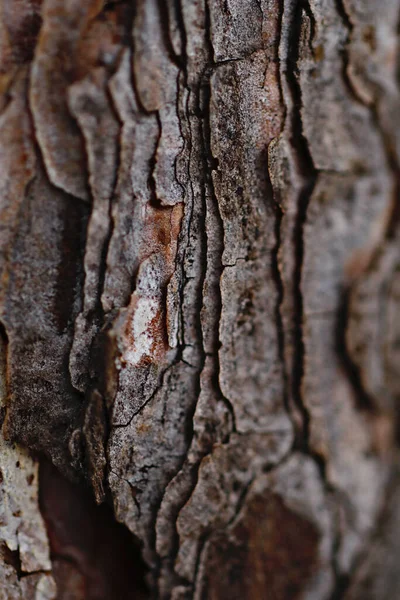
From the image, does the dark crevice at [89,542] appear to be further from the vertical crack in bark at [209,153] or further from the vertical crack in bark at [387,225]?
the vertical crack in bark at [387,225]

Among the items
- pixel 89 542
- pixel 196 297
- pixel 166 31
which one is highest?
pixel 166 31

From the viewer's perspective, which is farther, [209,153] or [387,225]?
[209,153]

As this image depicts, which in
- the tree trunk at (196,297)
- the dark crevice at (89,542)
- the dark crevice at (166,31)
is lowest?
the dark crevice at (89,542)

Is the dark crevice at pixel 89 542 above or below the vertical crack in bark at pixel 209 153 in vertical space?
below

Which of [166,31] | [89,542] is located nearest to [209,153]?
[166,31]

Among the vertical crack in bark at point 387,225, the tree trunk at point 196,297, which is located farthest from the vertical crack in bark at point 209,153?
the vertical crack in bark at point 387,225

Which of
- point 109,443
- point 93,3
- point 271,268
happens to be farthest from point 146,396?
point 93,3

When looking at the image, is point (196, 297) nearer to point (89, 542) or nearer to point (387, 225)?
point (387, 225)

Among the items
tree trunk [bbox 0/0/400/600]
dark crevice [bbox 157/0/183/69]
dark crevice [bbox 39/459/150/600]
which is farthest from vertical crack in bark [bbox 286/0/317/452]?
dark crevice [bbox 39/459/150/600]
